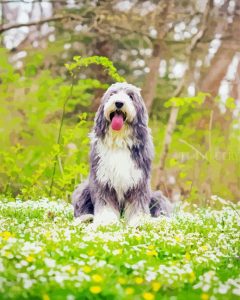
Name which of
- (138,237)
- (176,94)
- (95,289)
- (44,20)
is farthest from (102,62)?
(95,289)

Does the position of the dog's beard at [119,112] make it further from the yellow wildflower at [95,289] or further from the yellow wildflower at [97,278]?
the yellow wildflower at [95,289]

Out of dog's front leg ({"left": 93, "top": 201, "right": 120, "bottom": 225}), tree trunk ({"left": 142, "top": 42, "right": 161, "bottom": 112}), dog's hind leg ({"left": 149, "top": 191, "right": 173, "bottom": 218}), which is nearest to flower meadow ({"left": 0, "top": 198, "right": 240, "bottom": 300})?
dog's front leg ({"left": 93, "top": 201, "right": 120, "bottom": 225})

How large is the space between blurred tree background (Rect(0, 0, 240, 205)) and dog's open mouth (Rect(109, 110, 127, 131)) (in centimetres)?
432

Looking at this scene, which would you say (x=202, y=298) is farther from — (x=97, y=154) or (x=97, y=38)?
(x=97, y=38)

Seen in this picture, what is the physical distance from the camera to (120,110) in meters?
6.13

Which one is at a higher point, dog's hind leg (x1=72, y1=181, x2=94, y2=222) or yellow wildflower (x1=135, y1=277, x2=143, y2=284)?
yellow wildflower (x1=135, y1=277, x2=143, y2=284)

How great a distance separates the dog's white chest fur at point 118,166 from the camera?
20.8 feet

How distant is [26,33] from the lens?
1230 cm

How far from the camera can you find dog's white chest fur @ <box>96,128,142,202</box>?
633cm

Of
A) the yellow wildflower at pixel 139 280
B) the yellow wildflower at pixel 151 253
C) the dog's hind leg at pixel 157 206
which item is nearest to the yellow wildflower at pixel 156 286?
the yellow wildflower at pixel 139 280

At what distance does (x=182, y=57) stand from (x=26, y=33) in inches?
121

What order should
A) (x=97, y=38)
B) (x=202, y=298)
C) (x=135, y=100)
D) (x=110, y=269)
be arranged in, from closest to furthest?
1. (x=202, y=298)
2. (x=110, y=269)
3. (x=135, y=100)
4. (x=97, y=38)

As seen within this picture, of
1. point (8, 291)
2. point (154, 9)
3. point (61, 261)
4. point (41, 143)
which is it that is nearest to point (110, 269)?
point (61, 261)

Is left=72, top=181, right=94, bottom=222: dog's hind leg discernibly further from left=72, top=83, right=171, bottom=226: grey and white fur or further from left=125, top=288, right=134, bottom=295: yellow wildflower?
left=125, top=288, right=134, bottom=295: yellow wildflower
